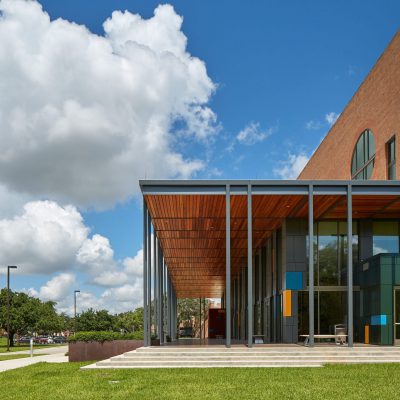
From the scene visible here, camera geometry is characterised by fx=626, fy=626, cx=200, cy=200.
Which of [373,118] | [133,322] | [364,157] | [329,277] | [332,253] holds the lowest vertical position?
[133,322]

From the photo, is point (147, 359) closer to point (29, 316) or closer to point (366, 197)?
point (366, 197)

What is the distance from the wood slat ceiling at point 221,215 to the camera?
2633cm

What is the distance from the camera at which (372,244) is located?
30.2m

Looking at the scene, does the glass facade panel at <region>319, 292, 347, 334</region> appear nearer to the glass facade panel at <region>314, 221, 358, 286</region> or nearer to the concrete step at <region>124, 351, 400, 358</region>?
the glass facade panel at <region>314, 221, 358, 286</region>

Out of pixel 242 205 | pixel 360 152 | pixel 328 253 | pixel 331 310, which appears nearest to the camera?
pixel 242 205

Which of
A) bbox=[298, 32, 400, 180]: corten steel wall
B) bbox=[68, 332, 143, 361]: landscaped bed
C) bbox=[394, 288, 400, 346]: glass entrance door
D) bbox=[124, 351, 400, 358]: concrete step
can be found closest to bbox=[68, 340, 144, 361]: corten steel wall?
bbox=[68, 332, 143, 361]: landscaped bed

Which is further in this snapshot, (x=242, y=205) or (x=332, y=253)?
(x=332, y=253)

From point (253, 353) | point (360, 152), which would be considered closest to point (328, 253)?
point (360, 152)

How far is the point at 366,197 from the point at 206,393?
13.6m

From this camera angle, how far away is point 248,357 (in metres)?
21.6

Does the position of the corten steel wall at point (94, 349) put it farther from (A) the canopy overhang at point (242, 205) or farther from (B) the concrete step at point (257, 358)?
(B) the concrete step at point (257, 358)

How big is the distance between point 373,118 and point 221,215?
36.7 feet

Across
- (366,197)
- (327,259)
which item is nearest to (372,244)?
(327,259)

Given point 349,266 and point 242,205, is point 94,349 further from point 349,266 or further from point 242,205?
point 349,266
